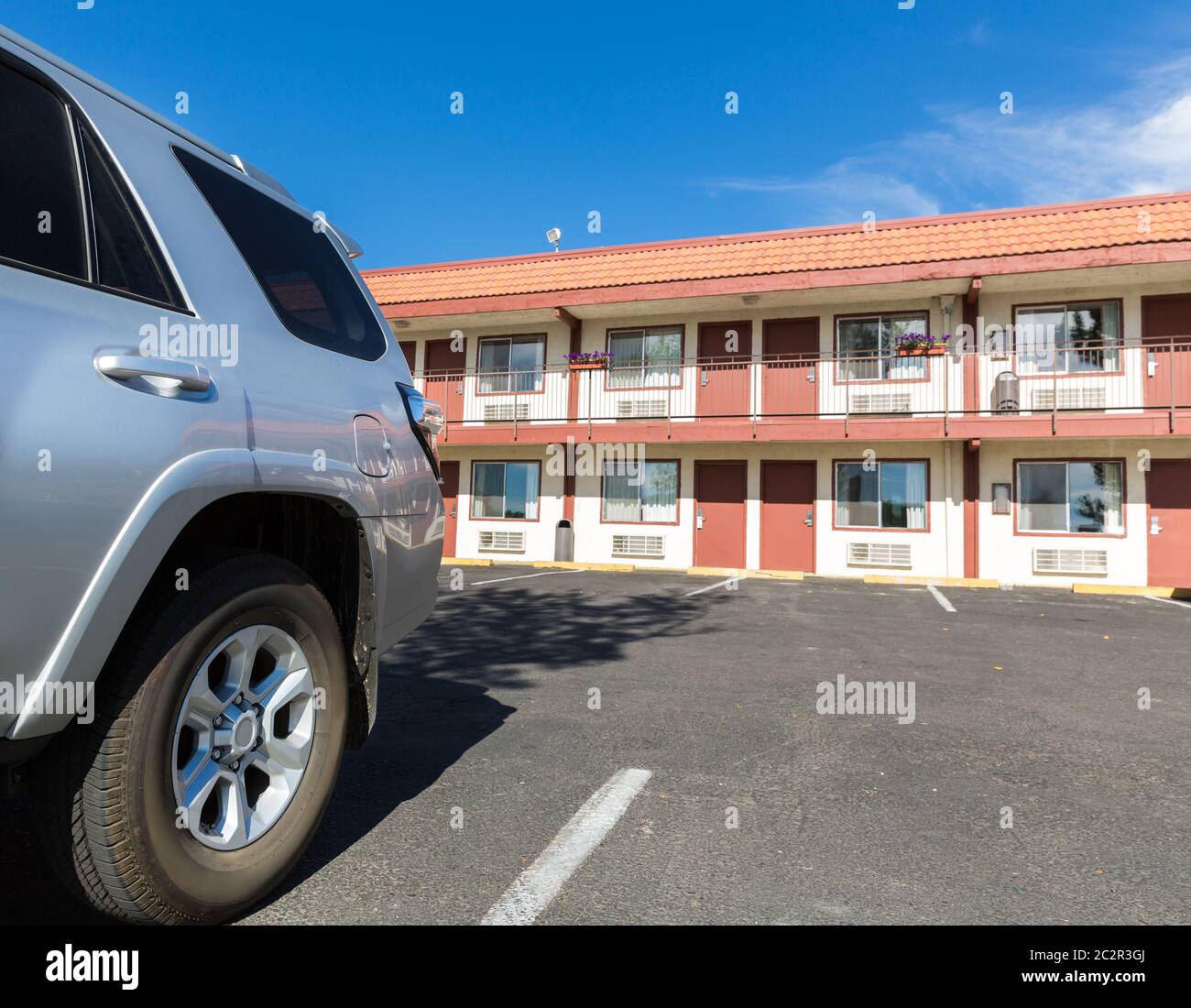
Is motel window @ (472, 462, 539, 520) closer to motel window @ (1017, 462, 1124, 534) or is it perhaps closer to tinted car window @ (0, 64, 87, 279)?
motel window @ (1017, 462, 1124, 534)

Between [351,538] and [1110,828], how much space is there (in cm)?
288

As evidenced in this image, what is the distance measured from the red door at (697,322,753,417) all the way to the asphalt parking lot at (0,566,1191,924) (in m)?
11.9

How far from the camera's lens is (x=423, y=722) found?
13.8 ft

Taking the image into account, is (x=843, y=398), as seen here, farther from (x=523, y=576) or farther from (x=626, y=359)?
(x=523, y=576)

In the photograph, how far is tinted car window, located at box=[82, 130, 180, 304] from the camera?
Result: 186cm

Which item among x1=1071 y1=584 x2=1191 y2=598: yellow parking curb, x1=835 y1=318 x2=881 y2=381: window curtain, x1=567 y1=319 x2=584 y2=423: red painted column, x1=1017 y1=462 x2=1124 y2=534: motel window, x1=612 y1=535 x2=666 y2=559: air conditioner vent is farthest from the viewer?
x1=567 y1=319 x2=584 y2=423: red painted column

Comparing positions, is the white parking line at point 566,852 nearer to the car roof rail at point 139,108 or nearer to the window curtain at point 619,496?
the car roof rail at point 139,108

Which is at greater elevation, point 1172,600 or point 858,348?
point 858,348

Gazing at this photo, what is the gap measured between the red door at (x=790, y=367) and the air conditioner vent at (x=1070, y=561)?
17.7 feet

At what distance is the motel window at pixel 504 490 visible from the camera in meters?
20.1

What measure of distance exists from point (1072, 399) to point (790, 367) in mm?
5635

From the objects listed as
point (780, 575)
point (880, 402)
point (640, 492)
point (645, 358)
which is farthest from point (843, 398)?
point (640, 492)

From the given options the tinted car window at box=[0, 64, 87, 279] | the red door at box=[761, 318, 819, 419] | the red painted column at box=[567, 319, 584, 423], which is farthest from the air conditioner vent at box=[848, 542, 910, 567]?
the tinted car window at box=[0, 64, 87, 279]

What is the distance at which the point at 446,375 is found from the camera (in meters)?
21.2
